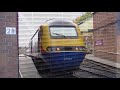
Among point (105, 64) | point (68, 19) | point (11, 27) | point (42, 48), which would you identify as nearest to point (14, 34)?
point (11, 27)

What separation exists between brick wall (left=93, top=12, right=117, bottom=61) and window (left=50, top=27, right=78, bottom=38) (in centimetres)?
38

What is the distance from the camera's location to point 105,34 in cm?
655

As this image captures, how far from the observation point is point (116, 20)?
657cm

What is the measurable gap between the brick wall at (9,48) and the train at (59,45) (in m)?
0.30

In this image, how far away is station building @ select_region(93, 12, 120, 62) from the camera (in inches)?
255

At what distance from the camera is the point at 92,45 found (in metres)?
6.51

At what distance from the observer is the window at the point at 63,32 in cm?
645

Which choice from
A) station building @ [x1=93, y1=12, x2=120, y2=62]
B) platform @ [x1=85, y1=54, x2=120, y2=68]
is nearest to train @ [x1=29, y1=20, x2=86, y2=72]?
platform @ [x1=85, y1=54, x2=120, y2=68]

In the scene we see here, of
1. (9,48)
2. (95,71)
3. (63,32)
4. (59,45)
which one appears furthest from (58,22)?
(95,71)

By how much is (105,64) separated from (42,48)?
1098 millimetres

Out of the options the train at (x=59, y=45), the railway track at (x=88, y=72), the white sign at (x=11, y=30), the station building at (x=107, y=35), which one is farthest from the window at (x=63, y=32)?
the white sign at (x=11, y=30)
